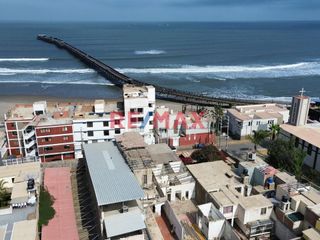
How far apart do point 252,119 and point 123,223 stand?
3116 centimetres

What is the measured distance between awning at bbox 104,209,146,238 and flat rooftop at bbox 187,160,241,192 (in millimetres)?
7814

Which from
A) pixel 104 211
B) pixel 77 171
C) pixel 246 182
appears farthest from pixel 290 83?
pixel 104 211

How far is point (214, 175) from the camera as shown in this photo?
3312 cm

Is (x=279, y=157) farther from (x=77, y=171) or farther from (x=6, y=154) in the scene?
(x=6, y=154)

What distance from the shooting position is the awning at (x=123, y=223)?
949 inches

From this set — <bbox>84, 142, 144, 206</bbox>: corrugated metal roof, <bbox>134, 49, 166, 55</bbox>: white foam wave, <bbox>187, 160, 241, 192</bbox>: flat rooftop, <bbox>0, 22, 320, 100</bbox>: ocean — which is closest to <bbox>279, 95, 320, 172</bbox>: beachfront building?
<bbox>187, 160, 241, 192</bbox>: flat rooftop

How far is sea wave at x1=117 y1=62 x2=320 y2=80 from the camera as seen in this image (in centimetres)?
9906

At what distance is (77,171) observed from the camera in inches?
1455

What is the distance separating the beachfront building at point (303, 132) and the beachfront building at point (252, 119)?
5.08 meters

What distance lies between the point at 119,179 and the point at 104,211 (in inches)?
141

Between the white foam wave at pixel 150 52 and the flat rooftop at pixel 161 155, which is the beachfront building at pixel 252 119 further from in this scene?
the white foam wave at pixel 150 52

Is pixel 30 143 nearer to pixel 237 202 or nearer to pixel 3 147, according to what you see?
pixel 3 147

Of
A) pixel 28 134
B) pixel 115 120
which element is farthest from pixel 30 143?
pixel 115 120

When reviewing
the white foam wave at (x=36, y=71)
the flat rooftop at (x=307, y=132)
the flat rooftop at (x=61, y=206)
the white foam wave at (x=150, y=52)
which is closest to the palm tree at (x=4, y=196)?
the flat rooftop at (x=61, y=206)
